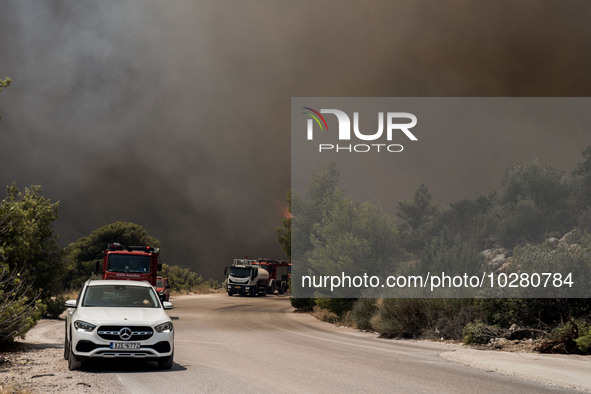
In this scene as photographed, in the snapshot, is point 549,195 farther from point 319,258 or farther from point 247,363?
point 247,363

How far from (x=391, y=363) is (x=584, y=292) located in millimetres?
6798

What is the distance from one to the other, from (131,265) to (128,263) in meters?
0.18

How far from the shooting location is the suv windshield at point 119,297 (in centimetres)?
1298

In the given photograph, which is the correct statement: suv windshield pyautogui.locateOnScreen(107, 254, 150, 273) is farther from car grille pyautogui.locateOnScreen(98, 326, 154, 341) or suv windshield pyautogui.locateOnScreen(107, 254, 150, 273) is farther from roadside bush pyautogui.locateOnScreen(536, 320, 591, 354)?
roadside bush pyautogui.locateOnScreen(536, 320, 591, 354)

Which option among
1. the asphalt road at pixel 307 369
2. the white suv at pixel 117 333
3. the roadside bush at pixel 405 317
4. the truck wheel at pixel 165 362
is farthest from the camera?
the roadside bush at pixel 405 317

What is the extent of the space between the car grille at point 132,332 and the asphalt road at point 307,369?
2.20 feet

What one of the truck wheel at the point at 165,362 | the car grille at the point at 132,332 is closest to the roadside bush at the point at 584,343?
the truck wheel at the point at 165,362

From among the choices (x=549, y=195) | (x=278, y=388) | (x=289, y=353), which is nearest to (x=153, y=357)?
(x=278, y=388)

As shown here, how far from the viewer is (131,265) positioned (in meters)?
28.9

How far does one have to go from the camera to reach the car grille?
38.1ft

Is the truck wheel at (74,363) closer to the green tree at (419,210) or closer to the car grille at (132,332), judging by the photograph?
the car grille at (132,332)

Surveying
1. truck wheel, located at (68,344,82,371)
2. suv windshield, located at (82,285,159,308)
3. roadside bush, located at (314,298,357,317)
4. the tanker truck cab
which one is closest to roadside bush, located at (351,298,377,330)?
roadside bush, located at (314,298,357,317)

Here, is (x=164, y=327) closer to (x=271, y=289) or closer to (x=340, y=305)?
(x=340, y=305)

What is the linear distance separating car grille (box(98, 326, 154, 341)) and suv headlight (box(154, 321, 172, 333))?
0.43 ft
